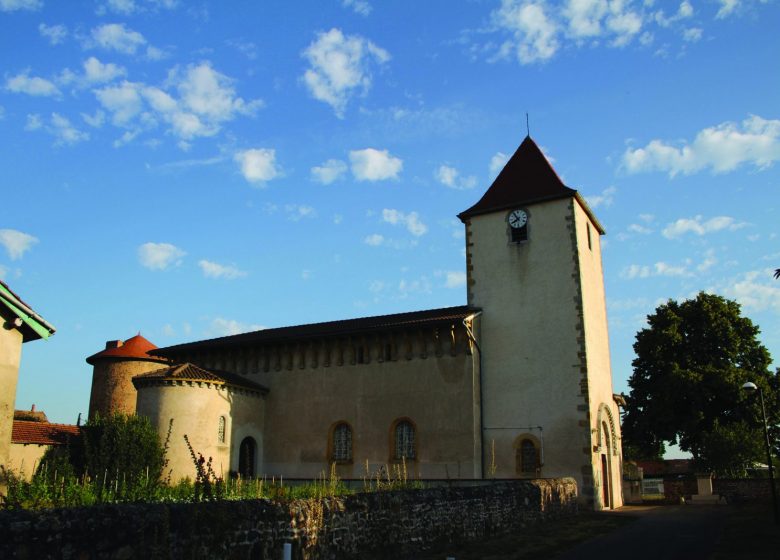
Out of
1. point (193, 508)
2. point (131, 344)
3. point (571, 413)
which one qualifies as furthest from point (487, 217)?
point (131, 344)

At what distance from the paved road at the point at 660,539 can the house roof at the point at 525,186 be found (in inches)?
494

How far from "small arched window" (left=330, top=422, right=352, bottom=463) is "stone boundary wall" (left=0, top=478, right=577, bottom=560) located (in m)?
11.6

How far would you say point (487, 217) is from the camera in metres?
28.0

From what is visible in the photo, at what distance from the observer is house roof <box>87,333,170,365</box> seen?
4003cm

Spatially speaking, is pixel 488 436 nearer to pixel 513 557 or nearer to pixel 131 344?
pixel 513 557

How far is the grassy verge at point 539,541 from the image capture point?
13.0m

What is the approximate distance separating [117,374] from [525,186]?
27650 mm

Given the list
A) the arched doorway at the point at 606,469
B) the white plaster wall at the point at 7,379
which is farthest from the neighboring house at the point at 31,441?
the arched doorway at the point at 606,469

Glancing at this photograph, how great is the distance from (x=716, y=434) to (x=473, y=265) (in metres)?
14.3

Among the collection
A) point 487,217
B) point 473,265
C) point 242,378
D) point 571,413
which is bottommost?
point 571,413

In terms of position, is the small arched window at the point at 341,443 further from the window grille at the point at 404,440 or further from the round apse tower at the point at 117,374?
the round apse tower at the point at 117,374

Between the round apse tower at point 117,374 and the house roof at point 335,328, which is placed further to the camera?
the round apse tower at point 117,374

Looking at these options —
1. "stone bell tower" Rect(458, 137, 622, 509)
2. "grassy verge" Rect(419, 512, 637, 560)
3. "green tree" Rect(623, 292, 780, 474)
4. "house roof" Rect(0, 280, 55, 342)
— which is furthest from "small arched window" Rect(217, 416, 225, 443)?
"green tree" Rect(623, 292, 780, 474)

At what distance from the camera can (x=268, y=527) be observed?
9.35m
